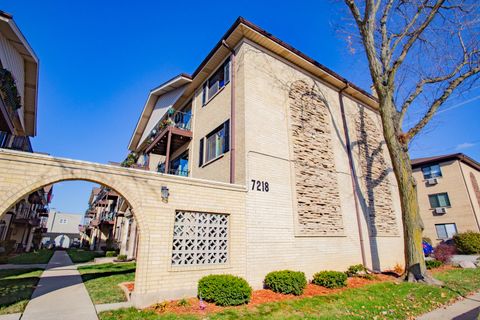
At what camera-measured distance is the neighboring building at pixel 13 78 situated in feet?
36.1

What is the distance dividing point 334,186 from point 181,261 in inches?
311

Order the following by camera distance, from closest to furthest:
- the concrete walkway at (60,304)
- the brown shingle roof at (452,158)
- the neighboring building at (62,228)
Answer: the concrete walkway at (60,304), the brown shingle roof at (452,158), the neighboring building at (62,228)

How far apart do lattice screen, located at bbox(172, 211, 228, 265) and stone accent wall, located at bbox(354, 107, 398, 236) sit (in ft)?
28.5

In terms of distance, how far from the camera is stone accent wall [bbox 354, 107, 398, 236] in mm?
13133

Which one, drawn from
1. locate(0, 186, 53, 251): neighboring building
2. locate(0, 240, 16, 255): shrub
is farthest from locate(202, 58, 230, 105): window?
locate(0, 240, 16, 255): shrub

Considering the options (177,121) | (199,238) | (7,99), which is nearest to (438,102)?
(199,238)

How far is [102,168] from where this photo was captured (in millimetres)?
6430

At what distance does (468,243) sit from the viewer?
19.9 metres

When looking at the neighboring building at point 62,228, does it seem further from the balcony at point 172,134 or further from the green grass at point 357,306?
the green grass at point 357,306

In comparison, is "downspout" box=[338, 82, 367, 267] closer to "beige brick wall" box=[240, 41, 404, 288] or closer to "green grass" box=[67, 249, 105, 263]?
"beige brick wall" box=[240, 41, 404, 288]

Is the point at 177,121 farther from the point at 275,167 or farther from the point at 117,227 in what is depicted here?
the point at 117,227

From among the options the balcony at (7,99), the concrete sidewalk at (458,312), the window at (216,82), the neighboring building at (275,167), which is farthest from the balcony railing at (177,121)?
the concrete sidewalk at (458,312)

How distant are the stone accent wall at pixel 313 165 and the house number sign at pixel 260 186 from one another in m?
1.68

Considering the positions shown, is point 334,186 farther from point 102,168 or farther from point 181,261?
point 102,168
